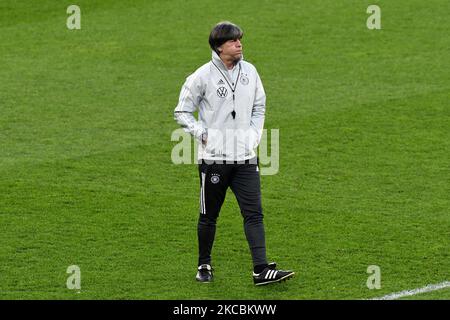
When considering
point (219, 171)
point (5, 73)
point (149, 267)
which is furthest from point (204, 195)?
point (5, 73)

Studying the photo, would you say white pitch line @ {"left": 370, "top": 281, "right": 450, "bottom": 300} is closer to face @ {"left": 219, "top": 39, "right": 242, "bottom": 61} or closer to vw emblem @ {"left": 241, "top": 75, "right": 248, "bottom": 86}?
vw emblem @ {"left": 241, "top": 75, "right": 248, "bottom": 86}

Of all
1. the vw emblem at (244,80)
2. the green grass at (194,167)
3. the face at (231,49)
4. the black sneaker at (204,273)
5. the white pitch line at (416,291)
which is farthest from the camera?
the green grass at (194,167)

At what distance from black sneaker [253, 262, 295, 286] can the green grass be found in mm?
76

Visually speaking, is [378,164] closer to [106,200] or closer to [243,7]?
[106,200]

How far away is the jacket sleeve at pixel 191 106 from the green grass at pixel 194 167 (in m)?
1.28

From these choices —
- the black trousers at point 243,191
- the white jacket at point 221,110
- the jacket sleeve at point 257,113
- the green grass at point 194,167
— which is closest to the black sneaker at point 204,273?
the green grass at point 194,167

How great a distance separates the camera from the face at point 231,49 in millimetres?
9516

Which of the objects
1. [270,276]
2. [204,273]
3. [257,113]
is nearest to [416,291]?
[270,276]

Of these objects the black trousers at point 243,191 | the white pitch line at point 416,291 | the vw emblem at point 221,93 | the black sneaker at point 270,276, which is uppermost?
the vw emblem at point 221,93

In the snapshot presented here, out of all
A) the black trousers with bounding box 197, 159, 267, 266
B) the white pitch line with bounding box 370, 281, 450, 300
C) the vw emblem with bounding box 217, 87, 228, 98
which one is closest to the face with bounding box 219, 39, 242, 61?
the vw emblem with bounding box 217, 87, 228, 98

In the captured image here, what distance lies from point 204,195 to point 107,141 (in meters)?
5.16

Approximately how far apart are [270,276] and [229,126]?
1.25m

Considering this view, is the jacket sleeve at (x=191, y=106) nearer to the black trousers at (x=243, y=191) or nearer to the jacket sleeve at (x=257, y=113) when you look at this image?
the black trousers at (x=243, y=191)

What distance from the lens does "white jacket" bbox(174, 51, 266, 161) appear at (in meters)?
9.56
